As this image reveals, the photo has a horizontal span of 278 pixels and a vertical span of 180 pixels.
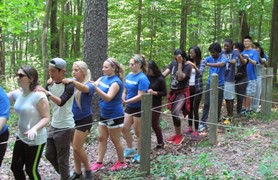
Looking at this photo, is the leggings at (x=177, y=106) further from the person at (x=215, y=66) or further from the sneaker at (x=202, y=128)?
the person at (x=215, y=66)

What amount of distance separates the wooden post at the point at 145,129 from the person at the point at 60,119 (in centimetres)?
99

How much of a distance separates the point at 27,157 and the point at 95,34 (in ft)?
12.9

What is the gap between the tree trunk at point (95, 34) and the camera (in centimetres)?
705

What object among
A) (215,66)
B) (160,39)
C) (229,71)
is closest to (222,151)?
(215,66)

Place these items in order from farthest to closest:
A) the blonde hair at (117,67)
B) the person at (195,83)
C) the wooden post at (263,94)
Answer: the wooden post at (263,94) → the person at (195,83) → the blonde hair at (117,67)

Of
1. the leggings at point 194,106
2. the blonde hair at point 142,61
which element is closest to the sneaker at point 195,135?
the leggings at point 194,106

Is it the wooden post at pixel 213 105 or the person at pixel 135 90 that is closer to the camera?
the person at pixel 135 90

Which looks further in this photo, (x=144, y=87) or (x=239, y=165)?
(x=144, y=87)

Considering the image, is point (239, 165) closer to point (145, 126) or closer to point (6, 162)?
point (145, 126)

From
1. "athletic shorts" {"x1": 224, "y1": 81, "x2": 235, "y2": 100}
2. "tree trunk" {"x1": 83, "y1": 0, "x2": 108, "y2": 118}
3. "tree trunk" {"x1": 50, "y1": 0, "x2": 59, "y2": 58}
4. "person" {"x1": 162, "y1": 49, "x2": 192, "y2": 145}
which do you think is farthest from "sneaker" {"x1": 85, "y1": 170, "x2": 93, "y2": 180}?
"tree trunk" {"x1": 50, "y1": 0, "x2": 59, "y2": 58}

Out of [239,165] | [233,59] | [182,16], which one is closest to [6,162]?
[239,165]

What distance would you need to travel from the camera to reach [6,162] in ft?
20.2

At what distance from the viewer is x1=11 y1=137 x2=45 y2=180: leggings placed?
377 cm

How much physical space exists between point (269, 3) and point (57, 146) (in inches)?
536
